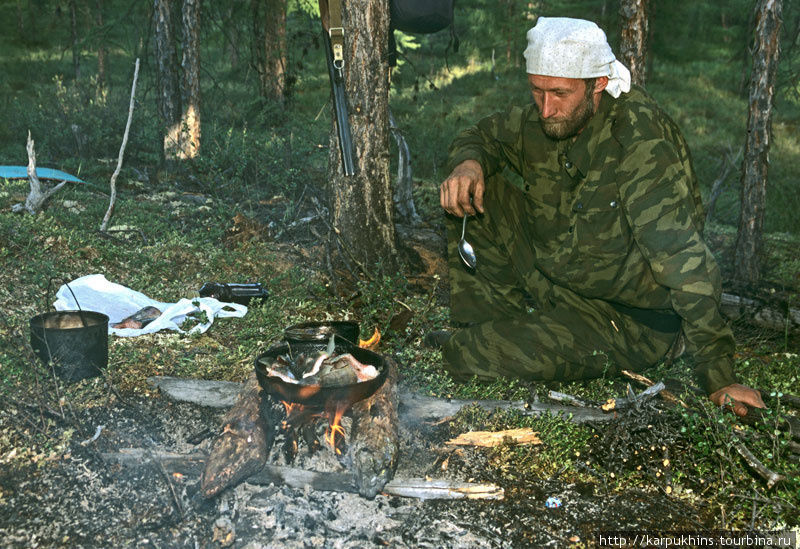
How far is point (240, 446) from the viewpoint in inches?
114

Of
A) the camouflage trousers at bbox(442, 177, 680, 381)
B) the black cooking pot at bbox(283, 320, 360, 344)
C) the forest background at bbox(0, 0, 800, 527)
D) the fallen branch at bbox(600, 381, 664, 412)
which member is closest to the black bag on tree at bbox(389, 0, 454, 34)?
the forest background at bbox(0, 0, 800, 527)

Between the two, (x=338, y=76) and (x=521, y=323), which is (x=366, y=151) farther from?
(x=521, y=323)

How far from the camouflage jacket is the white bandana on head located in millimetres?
329

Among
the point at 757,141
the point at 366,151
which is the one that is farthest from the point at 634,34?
the point at 366,151

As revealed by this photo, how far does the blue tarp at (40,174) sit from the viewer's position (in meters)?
8.40

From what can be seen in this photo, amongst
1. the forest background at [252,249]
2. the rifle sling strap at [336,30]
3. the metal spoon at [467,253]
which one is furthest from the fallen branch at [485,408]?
the rifle sling strap at [336,30]

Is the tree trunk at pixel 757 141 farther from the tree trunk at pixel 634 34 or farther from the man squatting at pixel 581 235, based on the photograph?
the man squatting at pixel 581 235

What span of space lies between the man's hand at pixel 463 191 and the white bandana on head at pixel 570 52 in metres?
0.65

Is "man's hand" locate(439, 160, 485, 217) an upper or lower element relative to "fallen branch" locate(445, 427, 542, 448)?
upper

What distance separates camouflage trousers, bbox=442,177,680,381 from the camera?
3.96m

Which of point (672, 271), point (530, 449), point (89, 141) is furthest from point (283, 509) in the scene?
point (89, 141)

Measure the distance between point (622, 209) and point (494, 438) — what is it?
1.48 metres

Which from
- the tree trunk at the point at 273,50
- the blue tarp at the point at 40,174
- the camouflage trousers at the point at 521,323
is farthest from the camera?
the tree trunk at the point at 273,50

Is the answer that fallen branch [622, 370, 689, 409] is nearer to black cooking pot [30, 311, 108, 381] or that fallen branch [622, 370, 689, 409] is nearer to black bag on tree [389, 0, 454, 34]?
black bag on tree [389, 0, 454, 34]
